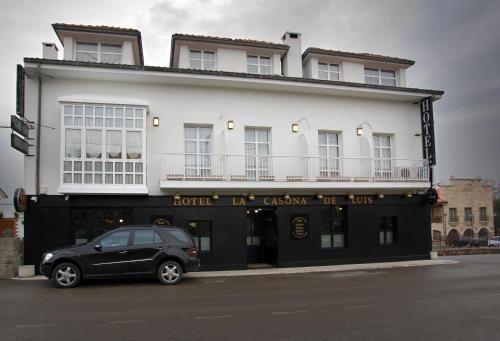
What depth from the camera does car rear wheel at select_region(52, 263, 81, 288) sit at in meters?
11.5

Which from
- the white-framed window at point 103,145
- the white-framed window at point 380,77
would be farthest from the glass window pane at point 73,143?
the white-framed window at point 380,77

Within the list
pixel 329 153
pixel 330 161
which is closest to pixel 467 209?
pixel 329 153

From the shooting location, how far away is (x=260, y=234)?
60.3ft

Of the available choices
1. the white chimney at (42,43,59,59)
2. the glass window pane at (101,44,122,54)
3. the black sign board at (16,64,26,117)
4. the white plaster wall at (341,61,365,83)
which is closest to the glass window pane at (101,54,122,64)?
the glass window pane at (101,44,122,54)

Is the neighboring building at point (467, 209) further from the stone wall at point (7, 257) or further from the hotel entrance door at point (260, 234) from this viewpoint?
the stone wall at point (7, 257)

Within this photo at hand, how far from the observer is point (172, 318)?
7840 mm

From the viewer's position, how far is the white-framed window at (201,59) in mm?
18344

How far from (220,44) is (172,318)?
1294cm

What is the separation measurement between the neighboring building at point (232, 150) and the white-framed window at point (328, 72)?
6cm

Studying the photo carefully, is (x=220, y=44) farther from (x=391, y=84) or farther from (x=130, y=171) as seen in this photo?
(x=391, y=84)

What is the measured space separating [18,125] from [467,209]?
5590 centimetres

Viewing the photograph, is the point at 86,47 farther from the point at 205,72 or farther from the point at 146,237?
the point at 146,237

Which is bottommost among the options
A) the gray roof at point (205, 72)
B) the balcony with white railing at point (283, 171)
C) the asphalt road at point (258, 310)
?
the asphalt road at point (258, 310)

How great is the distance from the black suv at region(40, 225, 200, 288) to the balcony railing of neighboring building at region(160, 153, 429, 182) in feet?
12.4
